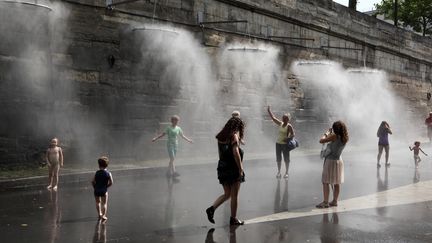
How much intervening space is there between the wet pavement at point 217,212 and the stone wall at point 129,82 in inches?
82.5

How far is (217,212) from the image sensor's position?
7176 mm

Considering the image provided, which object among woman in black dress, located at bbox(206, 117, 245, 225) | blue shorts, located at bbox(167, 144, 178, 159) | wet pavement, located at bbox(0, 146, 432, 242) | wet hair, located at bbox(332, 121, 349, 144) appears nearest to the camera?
wet pavement, located at bbox(0, 146, 432, 242)

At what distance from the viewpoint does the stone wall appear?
10836 millimetres

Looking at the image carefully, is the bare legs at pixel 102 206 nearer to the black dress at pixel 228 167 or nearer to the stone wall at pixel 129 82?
the black dress at pixel 228 167

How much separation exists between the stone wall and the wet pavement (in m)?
2.10

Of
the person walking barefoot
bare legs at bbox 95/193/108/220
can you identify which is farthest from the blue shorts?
bare legs at bbox 95/193/108/220

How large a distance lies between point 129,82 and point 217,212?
6.73 meters

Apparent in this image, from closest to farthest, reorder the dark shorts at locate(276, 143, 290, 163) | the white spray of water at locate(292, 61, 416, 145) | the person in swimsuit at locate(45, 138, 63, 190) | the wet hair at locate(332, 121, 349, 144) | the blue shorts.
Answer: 1. the wet hair at locate(332, 121, 349, 144)
2. the person in swimsuit at locate(45, 138, 63, 190)
3. the blue shorts
4. the dark shorts at locate(276, 143, 290, 163)
5. the white spray of water at locate(292, 61, 416, 145)

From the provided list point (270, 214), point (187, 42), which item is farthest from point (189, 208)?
point (187, 42)

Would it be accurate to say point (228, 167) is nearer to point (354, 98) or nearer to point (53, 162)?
point (53, 162)

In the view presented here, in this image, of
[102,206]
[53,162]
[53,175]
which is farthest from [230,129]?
[53,175]

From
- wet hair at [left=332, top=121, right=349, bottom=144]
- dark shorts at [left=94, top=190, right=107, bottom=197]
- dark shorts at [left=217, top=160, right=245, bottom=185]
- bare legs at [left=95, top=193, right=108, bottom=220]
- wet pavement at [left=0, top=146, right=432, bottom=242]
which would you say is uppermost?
wet hair at [left=332, top=121, right=349, bottom=144]

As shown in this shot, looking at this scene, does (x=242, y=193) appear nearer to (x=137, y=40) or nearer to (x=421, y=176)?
(x=421, y=176)

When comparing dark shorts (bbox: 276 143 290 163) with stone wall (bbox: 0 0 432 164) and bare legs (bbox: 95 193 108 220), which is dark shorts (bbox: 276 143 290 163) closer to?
stone wall (bbox: 0 0 432 164)
